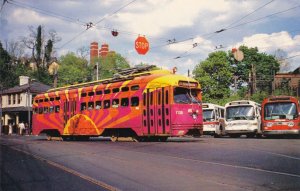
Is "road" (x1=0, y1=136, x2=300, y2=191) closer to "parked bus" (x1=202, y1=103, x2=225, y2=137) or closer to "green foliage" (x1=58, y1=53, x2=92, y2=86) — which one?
"parked bus" (x1=202, y1=103, x2=225, y2=137)

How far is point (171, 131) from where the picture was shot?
18000 mm

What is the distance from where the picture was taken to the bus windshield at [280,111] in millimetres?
22531

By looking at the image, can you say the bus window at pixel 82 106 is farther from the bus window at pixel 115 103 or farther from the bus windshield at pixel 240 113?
the bus windshield at pixel 240 113

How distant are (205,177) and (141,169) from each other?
2.01m

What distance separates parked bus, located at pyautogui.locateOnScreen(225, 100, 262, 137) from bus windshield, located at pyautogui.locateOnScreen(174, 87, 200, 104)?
19.6ft

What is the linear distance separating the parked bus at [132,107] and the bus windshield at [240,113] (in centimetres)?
575

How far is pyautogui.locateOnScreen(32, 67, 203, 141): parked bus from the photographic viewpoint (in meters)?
18.4

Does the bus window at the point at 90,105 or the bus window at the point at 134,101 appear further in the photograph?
the bus window at the point at 90,105

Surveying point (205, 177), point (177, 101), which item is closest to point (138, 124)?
point (177, 101)

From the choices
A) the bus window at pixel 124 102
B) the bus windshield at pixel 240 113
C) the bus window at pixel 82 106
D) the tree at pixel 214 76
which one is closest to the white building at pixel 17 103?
the tree at pixel 214 76

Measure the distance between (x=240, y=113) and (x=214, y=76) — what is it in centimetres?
4253

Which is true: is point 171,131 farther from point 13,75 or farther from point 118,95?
point 13,75

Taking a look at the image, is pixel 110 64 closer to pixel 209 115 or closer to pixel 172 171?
pixel 209 115

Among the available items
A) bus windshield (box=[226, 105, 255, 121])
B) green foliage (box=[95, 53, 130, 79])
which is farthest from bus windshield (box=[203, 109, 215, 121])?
green foliage (box=[95, 53, 130, 79])
